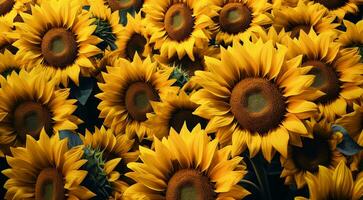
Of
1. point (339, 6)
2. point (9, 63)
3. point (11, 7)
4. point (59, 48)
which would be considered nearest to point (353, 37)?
point (339, 6)

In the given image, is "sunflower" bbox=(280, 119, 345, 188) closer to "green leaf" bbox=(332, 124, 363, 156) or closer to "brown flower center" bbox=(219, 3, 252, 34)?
"green leaf" bbox=(332, 124, 363, 156)

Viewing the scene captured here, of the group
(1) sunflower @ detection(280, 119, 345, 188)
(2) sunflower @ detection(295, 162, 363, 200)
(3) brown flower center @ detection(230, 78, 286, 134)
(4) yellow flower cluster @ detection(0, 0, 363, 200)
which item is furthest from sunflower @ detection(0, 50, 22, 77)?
(2) sunflower @ detection(295, 162, 363, 200)

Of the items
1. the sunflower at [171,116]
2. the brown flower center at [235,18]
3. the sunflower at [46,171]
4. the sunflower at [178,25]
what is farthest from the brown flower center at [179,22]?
the sunflower at [46,171]

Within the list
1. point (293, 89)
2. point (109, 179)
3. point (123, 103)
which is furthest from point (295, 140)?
point (123, 103)

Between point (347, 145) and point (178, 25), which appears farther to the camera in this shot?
point (178, 25)

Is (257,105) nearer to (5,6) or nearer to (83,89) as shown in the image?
(83,89)

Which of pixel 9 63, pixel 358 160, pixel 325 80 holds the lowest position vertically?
pixel 358 160

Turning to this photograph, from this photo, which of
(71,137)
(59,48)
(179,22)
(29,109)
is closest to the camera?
(71,137)
